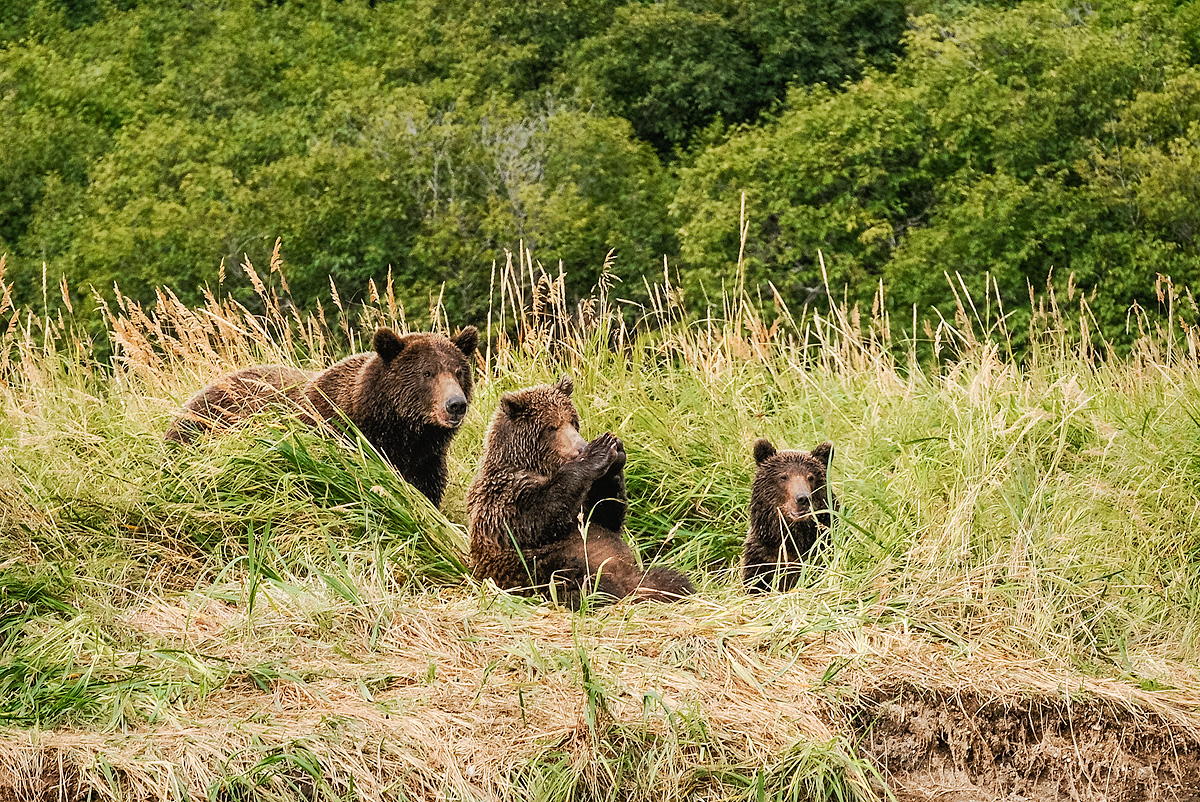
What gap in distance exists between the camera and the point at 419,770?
416 centimetres

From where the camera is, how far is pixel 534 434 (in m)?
5.44

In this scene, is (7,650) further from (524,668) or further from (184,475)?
(524,668)

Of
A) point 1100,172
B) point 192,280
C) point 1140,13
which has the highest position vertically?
point 1140,13

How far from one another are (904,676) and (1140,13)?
29222mm

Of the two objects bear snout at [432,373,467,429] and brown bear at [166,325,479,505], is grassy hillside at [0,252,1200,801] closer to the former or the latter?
brown bear at [166,325,479,505]

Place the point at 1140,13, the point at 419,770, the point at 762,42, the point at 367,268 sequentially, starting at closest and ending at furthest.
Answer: the point at 419,770 → the point at 1140,13 → the point at 367,268 → the point at 762,42

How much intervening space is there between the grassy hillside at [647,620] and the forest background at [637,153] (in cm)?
1589

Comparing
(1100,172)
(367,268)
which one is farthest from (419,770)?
(367,268)

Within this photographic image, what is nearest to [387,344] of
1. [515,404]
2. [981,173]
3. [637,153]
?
[515,404]

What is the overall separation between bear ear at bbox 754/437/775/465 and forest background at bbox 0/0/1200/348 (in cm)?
1649

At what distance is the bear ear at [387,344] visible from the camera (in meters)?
6.09

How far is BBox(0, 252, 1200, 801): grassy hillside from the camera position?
166 inches

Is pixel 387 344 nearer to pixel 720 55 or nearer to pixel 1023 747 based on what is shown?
pixel 1023 747

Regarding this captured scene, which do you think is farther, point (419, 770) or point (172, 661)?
point (172, 661)
